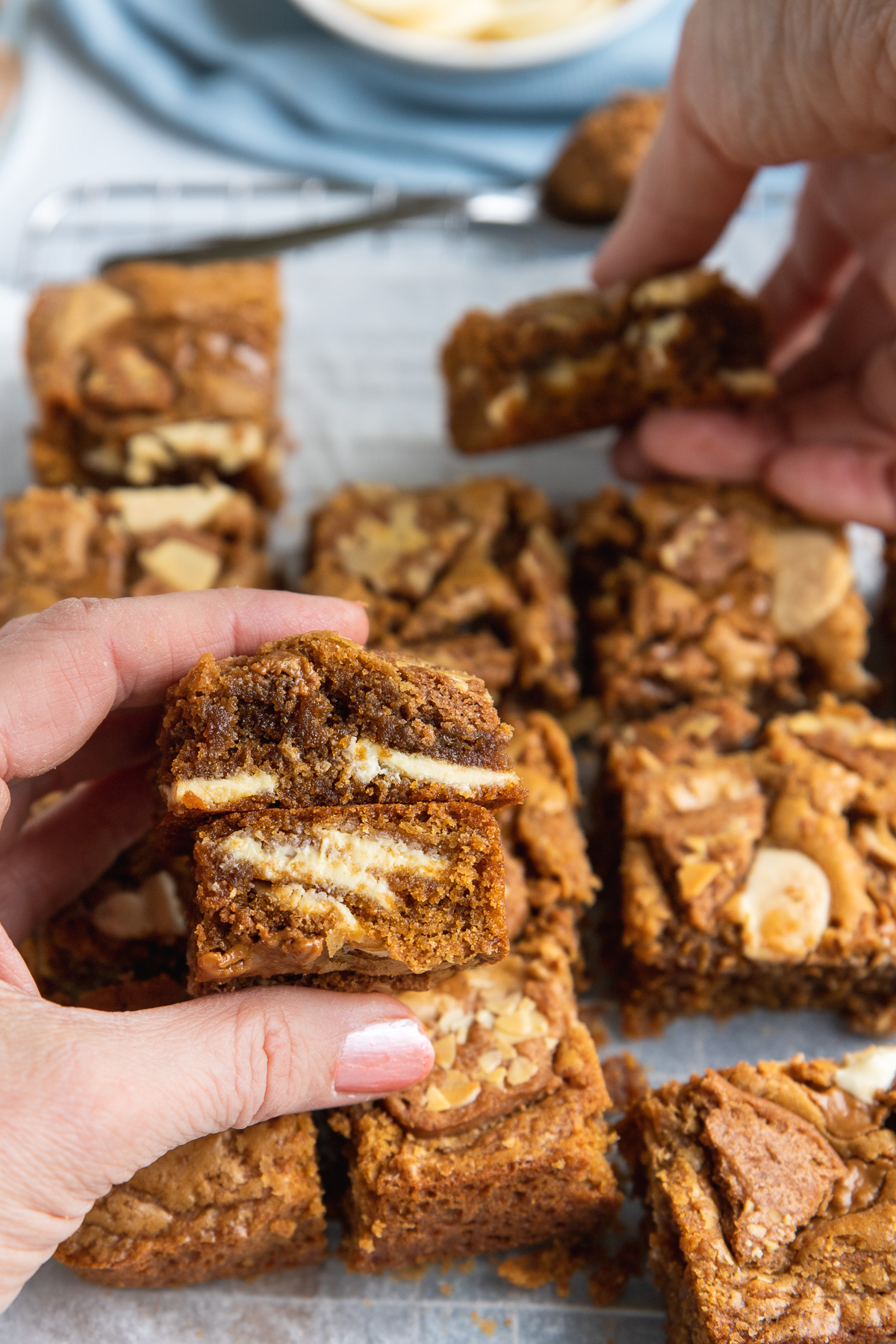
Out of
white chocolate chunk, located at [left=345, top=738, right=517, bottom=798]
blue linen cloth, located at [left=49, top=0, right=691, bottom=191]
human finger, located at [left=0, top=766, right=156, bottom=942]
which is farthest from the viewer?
blue linen cloth, located at [left=49, top=0, right=691, bottom=191]

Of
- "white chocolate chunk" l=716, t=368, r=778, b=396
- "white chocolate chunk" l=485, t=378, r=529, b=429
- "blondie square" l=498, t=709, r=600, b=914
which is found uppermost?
"white chocolate chunk" l=716, t=368, r=778, b=396

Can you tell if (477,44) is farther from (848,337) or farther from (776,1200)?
(776,1200)

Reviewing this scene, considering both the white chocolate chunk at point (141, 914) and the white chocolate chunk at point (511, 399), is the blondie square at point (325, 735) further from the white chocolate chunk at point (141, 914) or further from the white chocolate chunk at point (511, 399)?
the white chocolate chunk at point (511, 399)

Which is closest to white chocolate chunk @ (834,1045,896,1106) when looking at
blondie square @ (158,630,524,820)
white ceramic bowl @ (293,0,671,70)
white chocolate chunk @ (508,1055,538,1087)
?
white chocolate chunk @ (508,1055,538,1087)

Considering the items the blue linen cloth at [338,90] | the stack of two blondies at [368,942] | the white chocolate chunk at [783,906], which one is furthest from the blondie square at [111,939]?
the blue linen cloth at [338,90]

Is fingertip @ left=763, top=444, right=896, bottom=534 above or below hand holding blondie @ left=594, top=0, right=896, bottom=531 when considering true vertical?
below

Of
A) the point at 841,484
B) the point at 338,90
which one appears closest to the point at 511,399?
the point at 841,484

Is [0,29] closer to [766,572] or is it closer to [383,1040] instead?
[766,572]

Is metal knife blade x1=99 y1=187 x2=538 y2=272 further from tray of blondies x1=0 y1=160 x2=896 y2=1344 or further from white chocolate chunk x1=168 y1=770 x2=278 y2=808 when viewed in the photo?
white chocolate chunk x1=168 y1=770 x2=278 y2=808
